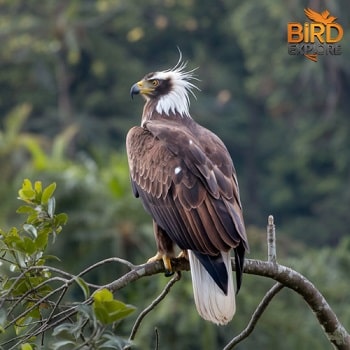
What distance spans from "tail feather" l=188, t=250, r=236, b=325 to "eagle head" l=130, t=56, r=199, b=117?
1.58 m

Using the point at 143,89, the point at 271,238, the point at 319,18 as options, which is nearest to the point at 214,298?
the point at 271,238

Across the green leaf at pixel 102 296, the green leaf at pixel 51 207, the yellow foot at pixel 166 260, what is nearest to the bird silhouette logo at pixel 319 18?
the yellow foot at pixel 166 260

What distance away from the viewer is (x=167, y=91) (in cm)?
739

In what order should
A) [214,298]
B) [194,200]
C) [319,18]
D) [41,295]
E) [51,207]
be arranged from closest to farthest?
[41,295]
[51,207]
[214,298]
[194,200]
[319,18]

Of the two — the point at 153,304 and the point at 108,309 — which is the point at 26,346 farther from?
the point at 153,304

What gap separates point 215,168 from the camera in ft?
20.5

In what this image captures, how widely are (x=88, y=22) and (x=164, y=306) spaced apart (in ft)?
56.4

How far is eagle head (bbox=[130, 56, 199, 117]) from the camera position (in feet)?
23.8

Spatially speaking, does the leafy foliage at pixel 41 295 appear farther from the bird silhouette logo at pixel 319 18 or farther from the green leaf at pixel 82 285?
the bird silhouette logo at pixel 319 18

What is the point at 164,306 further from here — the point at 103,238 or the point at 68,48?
the point at 68,48

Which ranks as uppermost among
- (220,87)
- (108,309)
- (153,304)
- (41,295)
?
(108,309)

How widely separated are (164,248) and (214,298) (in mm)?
696

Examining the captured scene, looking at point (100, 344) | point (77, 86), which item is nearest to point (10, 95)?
point (77, 86)

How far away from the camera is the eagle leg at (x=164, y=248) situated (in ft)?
20.5
